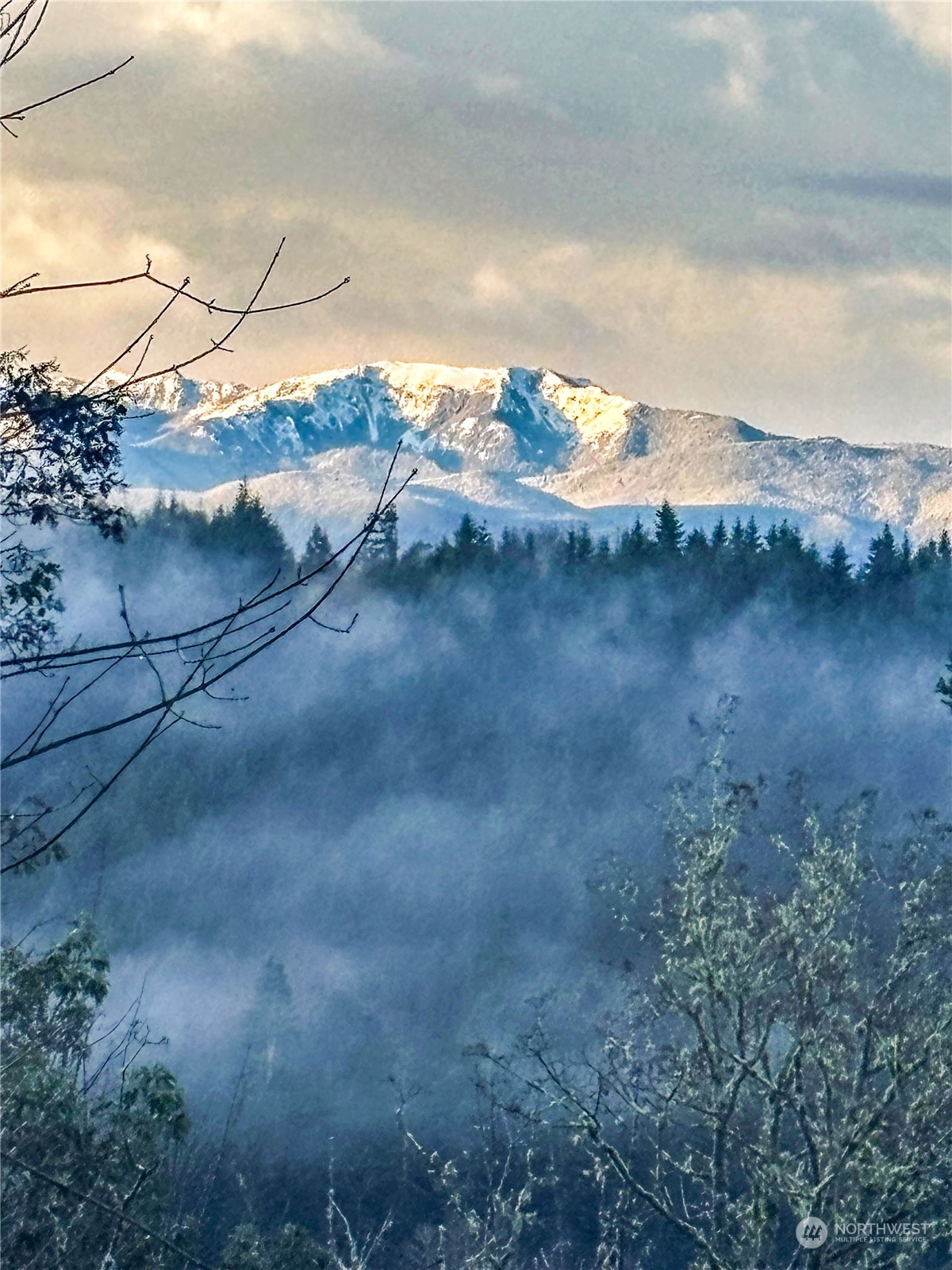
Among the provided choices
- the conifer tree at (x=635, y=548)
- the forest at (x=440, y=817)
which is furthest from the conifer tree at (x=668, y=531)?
the conifer tree at (x=635, y=548)

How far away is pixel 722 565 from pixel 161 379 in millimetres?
100849

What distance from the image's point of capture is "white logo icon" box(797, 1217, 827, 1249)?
1358 cm

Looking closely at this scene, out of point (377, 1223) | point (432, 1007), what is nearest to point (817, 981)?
point (377, 1223)

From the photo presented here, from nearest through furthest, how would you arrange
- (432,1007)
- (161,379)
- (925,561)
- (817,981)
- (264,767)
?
(161,379), (817,981), (432,1007), (925,561), (264,767)

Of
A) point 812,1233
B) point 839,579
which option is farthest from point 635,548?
point 812,1233

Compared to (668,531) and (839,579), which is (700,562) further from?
(668,531)

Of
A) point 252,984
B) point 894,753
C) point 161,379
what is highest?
point 161,379

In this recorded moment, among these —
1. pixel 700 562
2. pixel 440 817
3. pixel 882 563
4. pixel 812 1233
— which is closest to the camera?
pixel 812 1233

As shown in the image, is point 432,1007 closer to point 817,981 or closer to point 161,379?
point 817,981

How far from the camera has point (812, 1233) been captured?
1370 cm

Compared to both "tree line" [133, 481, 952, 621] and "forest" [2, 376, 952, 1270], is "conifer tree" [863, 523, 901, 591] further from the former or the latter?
"forest" [2, 376, 952, 1270]

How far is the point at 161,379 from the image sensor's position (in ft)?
14.5

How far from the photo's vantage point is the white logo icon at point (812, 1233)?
1358 cm

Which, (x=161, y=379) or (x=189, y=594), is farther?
(x=189, y=594)
